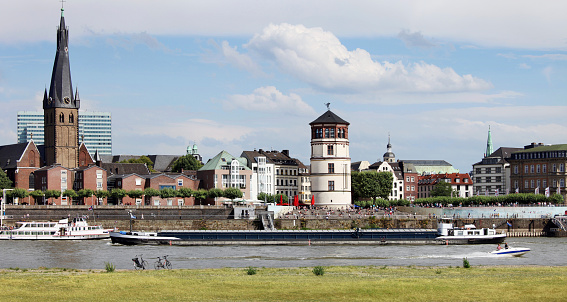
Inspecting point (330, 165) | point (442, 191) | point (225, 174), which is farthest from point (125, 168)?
point (442, 191)

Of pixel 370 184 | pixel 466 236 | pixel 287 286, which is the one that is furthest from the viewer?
pixel 370 184

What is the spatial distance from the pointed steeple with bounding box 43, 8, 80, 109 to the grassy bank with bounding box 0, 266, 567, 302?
10556 centimetres

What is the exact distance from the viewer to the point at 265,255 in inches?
2776

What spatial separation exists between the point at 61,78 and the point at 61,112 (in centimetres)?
630

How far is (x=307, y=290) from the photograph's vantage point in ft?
125

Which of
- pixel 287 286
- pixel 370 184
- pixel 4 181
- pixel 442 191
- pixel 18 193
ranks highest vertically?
pixel 4 181

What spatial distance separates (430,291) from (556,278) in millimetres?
9031

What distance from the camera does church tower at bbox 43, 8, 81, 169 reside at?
Answer: 489 ft

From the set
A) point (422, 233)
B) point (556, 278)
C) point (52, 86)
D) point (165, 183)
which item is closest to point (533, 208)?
point (422, 233)

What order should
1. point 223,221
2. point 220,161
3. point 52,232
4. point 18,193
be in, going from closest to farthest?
point 52,232
point 223,221
point 18,193
point 220,161

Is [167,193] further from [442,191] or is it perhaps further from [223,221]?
[442,191]

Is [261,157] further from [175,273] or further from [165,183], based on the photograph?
[175,273]

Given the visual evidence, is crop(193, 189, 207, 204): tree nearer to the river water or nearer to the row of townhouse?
the river water

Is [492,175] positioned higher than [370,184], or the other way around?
[492,175]
